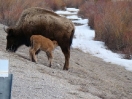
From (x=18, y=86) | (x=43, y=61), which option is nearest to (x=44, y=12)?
(x=43, y=61)

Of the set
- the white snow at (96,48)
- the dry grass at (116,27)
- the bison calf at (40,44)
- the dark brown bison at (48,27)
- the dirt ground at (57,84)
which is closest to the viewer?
the dirt ground at (57,84)

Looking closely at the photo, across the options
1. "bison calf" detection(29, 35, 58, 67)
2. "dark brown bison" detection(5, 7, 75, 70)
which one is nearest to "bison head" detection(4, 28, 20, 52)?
"dark brown bison" detection(5, 7, 75, 70)

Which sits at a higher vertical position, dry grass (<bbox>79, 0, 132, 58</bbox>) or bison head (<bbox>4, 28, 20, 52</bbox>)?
bison head (<bbox>4, 28, 20, 52</bbox>)

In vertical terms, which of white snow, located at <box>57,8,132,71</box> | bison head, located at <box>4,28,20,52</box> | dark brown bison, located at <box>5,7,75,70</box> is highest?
dark brown bison, located at <box>5,7,75,70</box>

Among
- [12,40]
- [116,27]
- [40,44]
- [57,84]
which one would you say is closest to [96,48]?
[116,27]

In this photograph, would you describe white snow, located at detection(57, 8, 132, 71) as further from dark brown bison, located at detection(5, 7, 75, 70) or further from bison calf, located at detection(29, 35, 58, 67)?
bison calf, located at detection(29, 35, 58, 67)

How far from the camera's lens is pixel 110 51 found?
2311cm

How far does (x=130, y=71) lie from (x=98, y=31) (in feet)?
34.3

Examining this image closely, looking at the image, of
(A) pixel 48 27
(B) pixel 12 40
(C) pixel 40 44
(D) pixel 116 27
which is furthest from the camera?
(D) pixel 116 27

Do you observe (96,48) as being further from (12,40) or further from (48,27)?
(48,27)

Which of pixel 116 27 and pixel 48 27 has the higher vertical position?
pixel 48 27

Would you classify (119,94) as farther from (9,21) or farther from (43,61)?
(9,21)

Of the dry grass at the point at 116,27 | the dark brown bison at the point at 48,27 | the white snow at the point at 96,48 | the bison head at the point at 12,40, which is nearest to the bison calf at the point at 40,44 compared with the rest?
the dark brown bison at the point at 48,27

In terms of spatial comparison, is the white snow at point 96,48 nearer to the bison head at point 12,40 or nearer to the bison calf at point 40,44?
the bison head at point 12,40
